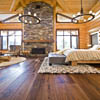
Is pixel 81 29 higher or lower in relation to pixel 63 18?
lower

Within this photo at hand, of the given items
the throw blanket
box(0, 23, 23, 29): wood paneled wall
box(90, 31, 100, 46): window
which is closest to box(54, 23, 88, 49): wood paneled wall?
box(90, 31, 100, 46): window

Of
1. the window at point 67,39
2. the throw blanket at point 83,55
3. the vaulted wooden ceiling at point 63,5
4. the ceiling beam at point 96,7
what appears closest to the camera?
the throw blanket at point 83,55

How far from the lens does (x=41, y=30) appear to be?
25.5 feet

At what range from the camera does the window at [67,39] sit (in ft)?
31.7

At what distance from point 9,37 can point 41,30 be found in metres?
4.19

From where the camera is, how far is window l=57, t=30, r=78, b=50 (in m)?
9.66

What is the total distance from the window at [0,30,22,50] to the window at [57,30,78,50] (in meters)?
4.22

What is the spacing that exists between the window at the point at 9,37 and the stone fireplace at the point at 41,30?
8.23ft

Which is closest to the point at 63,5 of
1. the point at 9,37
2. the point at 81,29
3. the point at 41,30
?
the point at 41,30

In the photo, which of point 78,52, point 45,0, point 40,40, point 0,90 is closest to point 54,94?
point 0,90

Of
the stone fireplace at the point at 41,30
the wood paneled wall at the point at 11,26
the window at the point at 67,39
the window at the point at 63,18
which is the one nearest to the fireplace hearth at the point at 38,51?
the stone fireplace at the point at 41,30

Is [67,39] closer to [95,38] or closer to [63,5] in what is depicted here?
[95,38]

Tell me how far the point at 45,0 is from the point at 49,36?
3.02m

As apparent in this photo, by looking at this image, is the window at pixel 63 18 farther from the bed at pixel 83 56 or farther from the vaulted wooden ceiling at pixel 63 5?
the bed at pixel 83 56
